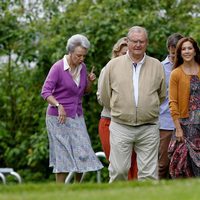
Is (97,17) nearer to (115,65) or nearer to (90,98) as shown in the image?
(90,98)

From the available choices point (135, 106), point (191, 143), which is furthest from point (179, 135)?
point (135, 106)

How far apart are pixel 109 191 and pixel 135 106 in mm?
2659

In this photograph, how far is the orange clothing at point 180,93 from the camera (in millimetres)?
11859

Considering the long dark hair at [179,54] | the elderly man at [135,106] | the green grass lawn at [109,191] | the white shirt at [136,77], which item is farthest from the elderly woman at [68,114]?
the green grass lawn at [109,191]

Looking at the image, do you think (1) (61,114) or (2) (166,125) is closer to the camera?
(1) (61,114)

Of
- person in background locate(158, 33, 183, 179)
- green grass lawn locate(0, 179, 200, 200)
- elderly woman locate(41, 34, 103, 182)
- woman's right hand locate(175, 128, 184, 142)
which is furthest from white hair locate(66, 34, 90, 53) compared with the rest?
green grass lawn locate(0, 179, 200, 200)

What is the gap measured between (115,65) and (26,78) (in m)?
6.13

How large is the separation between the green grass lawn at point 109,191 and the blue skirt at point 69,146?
2.75 metres

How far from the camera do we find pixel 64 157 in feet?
41.0

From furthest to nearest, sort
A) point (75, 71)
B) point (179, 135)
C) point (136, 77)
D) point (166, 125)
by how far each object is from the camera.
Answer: point (166, 125) → point (75, 71) → point (179, 135) → point (136, 77)

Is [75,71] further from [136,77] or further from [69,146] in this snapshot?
[136,77]

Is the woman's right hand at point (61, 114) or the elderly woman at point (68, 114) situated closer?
the woman's right hand at point (61, 114)

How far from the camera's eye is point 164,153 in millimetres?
12859

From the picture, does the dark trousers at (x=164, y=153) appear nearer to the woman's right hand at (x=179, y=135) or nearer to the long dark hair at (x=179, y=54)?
the woman's right hand at (x=179, y=135)
